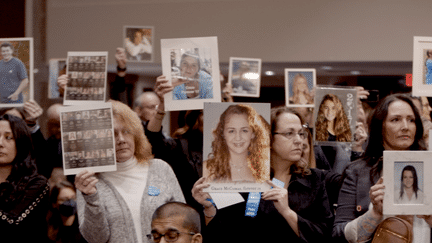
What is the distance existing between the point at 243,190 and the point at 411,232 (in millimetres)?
768

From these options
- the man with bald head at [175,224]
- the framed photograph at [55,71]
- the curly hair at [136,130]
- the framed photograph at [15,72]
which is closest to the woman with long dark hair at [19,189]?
the framed photograph at [15,72]


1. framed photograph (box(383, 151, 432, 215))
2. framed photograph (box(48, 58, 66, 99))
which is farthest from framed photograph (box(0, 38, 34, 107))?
framed photograph (box(383, 151, 432, 215))

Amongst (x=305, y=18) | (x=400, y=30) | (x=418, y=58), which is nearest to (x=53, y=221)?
(x=418, y=58)

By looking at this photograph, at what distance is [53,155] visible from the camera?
118 inches

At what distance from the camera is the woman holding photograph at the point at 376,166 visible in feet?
7.34

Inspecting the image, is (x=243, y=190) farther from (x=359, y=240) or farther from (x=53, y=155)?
(x=53, y=155)

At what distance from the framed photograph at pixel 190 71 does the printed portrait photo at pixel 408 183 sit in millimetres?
935

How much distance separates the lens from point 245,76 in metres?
3.28

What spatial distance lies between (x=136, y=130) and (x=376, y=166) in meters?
1.20

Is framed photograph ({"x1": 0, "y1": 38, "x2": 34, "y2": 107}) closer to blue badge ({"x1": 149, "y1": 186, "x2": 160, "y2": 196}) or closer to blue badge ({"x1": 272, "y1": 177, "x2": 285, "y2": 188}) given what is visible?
blue badge ({"x1": 149, "y1": 186, "x2": 160, "y2": 196})

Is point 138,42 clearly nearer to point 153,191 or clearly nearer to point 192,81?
point 192,81

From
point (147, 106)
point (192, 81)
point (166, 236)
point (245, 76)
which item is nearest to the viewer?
point (166, 236)

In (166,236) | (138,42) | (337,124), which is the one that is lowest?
(166,236)

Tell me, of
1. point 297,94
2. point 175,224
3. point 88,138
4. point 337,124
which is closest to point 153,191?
point 175,224
